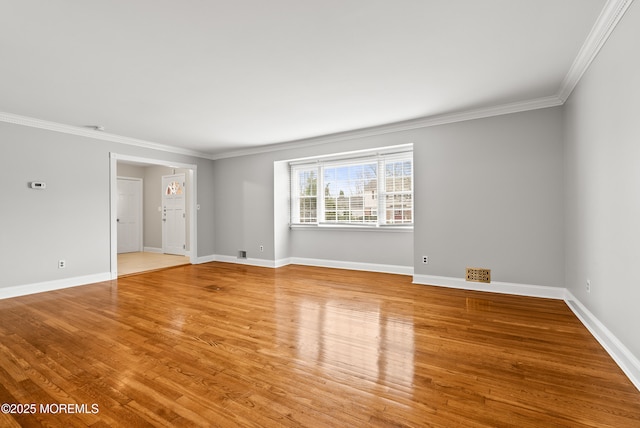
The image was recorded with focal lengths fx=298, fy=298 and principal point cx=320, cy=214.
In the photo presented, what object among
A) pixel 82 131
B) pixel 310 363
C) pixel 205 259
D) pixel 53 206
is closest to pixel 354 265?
pixel 205 259

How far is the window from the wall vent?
136 centimetres

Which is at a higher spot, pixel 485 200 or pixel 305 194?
pixel 305 194

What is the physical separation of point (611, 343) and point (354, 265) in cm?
389

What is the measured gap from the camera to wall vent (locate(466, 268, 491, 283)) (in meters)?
4.26

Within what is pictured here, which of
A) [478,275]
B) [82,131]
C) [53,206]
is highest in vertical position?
[82,131]

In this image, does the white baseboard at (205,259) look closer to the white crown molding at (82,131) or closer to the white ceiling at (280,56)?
the white crown molding at (82,131)

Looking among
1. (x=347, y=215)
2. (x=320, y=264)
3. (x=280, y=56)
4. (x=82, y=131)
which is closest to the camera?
(x=280, y=56)

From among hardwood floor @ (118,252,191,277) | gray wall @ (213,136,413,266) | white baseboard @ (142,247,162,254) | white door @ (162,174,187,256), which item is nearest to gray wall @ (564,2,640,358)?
gray wall @ (213,136,413,266)

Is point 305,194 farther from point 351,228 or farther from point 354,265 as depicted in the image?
point 354,265

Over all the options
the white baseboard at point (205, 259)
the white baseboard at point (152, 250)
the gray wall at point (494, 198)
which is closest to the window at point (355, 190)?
the gray wall at point (494, 198)

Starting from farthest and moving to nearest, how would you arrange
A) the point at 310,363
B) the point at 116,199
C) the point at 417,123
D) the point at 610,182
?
the point at 116,199
the point at 417,123
the point at 610,182
the point at 310,363

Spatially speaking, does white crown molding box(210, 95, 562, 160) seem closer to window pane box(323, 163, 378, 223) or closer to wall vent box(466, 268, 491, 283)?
window pane box(323, 163, 378, 223)

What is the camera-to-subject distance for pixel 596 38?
8.02 feet

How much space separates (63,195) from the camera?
4.73 meters
